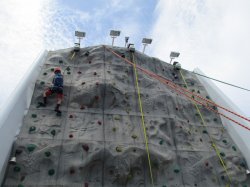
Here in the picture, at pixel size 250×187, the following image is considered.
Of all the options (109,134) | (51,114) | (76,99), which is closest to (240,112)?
(109,134)

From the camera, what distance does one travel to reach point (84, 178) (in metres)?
5.24

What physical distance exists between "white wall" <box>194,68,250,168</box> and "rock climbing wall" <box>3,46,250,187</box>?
0.54 ft

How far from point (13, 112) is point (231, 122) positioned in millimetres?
5446

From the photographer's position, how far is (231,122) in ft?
23.9

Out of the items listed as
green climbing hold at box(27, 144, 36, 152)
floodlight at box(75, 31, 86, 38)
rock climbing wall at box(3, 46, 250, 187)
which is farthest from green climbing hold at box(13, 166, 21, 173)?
floodlight at box(75, 31, 86, 38)

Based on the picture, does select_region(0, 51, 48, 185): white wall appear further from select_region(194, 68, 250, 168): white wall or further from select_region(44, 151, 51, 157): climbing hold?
select_region(194, 68, 250, 168): white wall

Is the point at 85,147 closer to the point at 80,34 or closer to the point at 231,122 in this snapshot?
the point at 231,122

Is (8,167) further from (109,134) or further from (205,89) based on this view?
(205,89)

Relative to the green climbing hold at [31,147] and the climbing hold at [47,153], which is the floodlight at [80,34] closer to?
the green climbing hold at [31,147]

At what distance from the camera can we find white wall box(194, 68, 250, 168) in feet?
21.9

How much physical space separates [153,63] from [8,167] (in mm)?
5552

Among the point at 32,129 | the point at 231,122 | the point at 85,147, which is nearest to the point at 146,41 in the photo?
the point at 231,122

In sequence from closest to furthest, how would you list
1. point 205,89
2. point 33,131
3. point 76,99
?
point 33,131 → point 76,99 → point 205,89

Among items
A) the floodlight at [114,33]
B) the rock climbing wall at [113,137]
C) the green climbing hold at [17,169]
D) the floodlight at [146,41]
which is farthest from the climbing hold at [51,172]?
the floodlight at [146,41]
